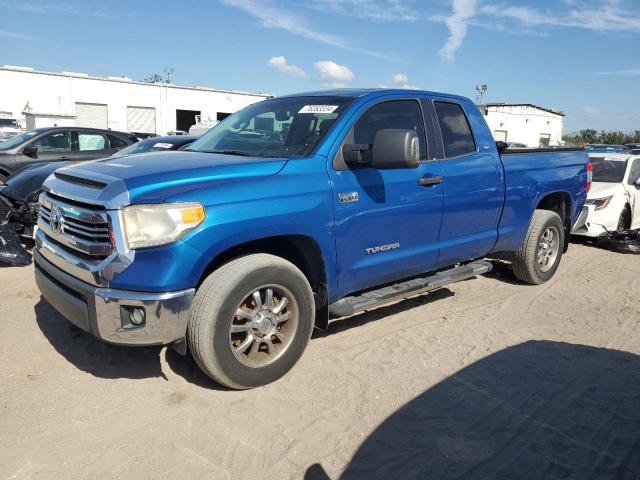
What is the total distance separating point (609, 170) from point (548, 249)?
165 inches

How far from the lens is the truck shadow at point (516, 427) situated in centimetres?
271

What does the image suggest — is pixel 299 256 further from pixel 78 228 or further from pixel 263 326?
pixel 78 228

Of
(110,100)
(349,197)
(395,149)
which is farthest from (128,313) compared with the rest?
(110,100)

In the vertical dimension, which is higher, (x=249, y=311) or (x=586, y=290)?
(x=249, y=311)

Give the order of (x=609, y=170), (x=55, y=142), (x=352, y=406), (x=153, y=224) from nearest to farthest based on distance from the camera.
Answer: (x=153, y=224)
(x=352, y=406)
(x=609, y=170)
(x=55, y=142)

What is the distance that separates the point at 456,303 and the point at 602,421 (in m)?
2.26

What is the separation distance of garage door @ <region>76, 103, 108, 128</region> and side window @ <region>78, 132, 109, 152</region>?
32480 mm

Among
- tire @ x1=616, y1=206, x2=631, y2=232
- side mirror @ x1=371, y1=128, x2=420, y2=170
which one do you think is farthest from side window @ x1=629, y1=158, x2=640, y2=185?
side mirror @ x1=371, y1=128, x2=420, y2=170

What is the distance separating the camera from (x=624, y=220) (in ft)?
29.2

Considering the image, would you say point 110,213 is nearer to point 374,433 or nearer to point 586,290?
point 374,433

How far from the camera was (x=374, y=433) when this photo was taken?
118 inches

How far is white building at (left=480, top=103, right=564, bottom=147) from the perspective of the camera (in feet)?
143

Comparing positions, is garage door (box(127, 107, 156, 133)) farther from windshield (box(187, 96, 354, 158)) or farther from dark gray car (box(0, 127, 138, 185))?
windshield (box(187, 96, 354, 158))

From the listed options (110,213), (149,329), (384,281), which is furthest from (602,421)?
(110,213)
